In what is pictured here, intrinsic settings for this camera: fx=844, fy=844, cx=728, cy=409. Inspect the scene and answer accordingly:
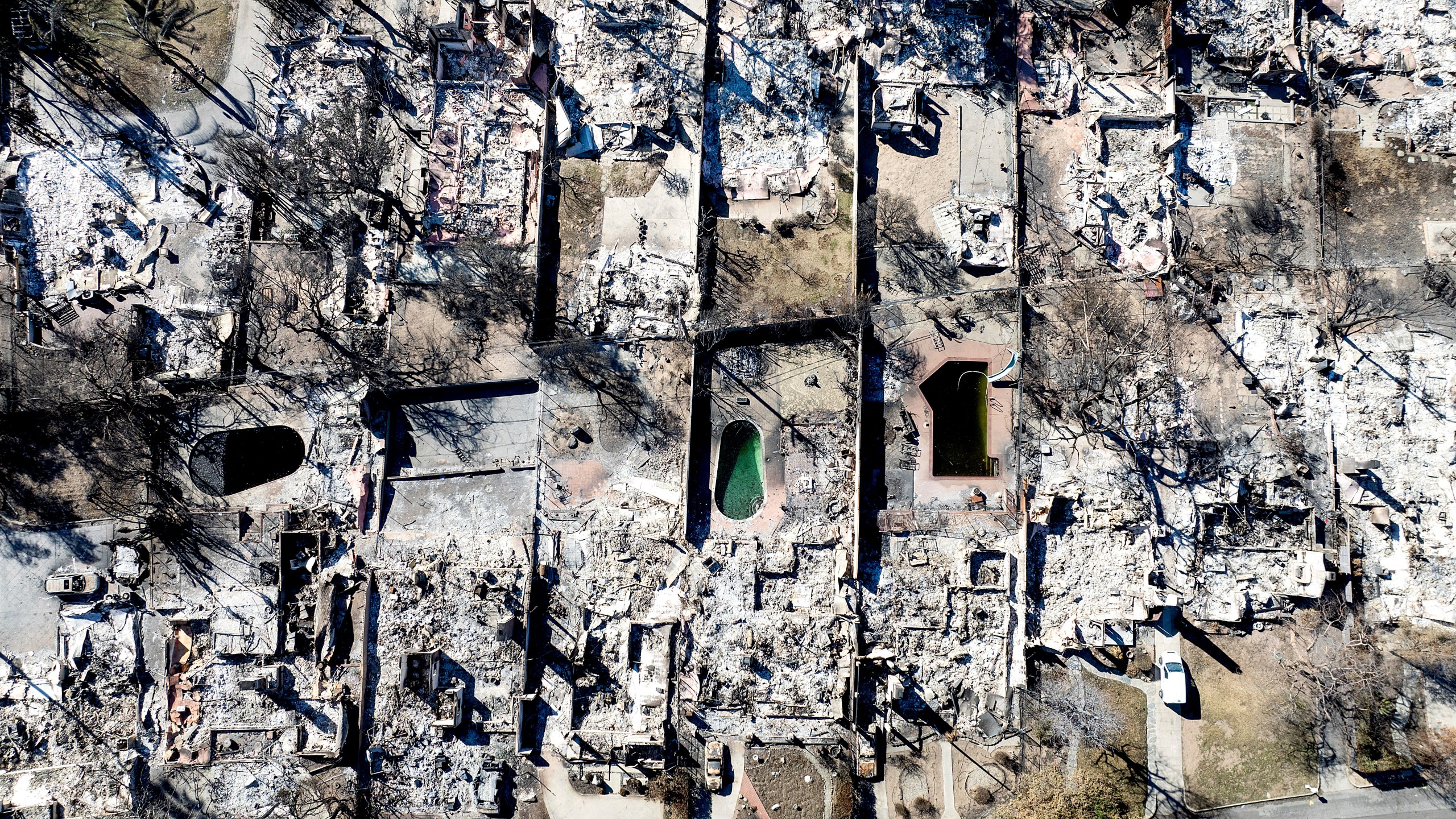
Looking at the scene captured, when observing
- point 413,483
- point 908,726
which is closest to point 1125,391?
point 908,726

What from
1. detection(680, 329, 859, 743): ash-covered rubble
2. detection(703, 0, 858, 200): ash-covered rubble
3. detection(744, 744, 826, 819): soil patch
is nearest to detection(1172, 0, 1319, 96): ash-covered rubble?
detection(703, 0, 858, 200): ash-covered rubble

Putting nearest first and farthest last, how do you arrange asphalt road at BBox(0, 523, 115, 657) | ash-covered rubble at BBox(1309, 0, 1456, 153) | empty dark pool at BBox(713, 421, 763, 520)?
asphalt road at BBox(0, 523, 115, 657), empty dark pool at BBox(713, 421, 763, 520), ash-covered rubble at BBox(1309, 0, 1456, 153)

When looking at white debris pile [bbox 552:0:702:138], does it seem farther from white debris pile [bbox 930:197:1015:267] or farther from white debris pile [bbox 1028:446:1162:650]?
white debris pile [bbox 1028:446:1162:650]

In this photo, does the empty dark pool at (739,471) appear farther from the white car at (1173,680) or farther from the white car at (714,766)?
the white car at (1173,680)

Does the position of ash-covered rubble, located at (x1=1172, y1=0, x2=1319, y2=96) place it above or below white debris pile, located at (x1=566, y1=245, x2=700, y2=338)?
above

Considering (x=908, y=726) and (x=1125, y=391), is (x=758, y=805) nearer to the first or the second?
(x=908, y=726)

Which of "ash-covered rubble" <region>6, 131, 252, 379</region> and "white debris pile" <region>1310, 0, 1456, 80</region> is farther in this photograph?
"white debris pile" <region>1310, 0, 1456, 80</region>

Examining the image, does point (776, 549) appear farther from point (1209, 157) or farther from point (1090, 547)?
point (1209, 157)

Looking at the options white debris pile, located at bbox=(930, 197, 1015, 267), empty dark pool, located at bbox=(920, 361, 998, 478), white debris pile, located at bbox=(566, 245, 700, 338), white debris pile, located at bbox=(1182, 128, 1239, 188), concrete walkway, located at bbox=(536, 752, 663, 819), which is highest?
white debris pile, located at bbox=(1182, 128, 1239, 188)
